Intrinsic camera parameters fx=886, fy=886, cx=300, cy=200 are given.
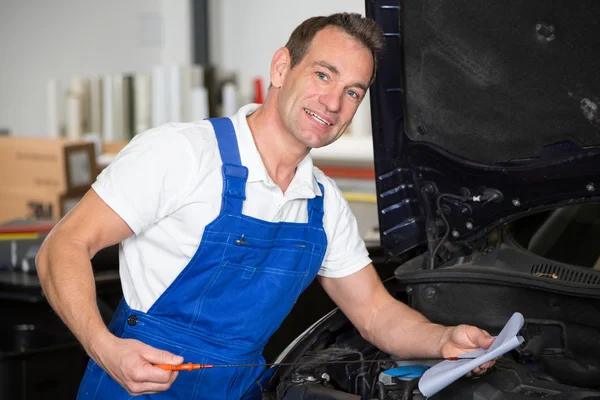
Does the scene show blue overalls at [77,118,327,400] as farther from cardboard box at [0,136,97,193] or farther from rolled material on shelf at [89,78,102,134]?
rolled material on shelf at [89,78,102,134]

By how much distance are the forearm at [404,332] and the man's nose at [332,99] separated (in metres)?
0.46

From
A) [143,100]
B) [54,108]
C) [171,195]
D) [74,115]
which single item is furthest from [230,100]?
[171,195]

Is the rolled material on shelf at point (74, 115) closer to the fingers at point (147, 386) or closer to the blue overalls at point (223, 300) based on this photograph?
the blue overalls at point (223, 300)

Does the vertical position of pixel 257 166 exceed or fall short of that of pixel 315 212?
it exceeds it

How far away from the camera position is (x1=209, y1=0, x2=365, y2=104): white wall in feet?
15.9

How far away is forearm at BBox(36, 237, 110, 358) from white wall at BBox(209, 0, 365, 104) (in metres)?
3.26

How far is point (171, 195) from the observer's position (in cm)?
168

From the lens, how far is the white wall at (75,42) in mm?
5242

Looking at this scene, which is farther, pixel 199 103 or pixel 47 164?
pixel 199 103

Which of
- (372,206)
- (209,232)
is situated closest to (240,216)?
(209,232)

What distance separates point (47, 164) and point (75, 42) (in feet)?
4.08

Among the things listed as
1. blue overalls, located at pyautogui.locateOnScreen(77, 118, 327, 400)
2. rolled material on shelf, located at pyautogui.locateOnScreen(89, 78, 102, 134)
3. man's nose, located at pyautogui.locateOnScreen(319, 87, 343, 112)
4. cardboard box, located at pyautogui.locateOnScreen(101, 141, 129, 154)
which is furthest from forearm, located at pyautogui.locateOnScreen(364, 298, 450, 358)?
rolled material on shelf, located at pyautogui.locateOnScreen(89, 78, 102, 134)

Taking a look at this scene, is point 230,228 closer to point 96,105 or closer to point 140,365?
point 140,365

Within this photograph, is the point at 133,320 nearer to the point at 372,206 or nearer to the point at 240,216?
the point at 240,216
